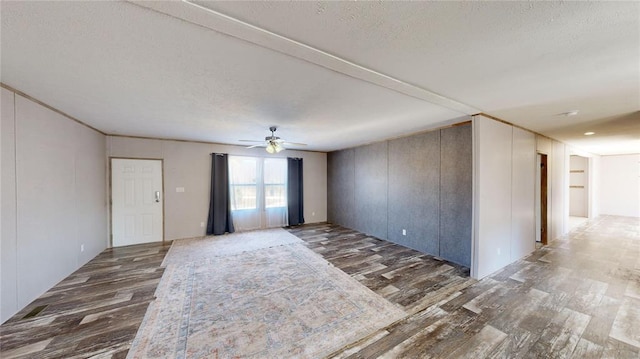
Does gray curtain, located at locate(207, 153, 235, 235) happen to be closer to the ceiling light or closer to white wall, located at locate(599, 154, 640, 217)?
A: the ceiling light

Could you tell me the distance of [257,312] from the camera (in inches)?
96.2

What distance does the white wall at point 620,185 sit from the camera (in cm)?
774

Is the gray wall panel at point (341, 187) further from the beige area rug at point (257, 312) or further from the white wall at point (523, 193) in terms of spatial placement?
the white wall at point (523, 193)

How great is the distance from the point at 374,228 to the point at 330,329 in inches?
145

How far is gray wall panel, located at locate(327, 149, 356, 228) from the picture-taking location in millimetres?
6402

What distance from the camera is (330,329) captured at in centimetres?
216

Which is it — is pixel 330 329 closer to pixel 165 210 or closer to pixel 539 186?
pixel 165 210

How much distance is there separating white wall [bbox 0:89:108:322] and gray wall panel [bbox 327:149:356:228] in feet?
18.2

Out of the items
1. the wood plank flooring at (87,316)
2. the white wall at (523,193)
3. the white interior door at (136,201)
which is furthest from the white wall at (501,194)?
the white interior door at (136,201)

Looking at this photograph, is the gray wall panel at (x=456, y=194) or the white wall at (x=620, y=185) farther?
the white wall at (x=620, y=185)

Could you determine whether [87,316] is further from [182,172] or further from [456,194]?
[456,194]

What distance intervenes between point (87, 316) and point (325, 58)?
356 centimetres

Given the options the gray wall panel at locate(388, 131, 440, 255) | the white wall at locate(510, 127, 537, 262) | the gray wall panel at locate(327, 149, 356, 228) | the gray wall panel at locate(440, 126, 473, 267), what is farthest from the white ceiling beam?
the gray wall panel at locate(327, 149, 356, 228)

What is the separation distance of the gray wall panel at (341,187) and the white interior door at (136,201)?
462 centimetres
